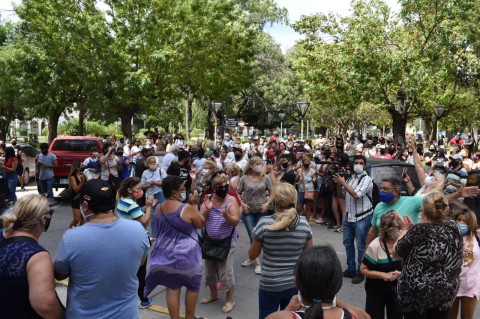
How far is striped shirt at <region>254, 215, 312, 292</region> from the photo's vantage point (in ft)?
13.6

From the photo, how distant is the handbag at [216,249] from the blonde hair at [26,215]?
2976 millimetres

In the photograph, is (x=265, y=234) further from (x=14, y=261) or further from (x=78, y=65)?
(x=78, y=65)

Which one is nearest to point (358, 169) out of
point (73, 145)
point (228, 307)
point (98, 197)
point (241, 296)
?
point (241, 296)

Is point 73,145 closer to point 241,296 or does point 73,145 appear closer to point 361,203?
point 241,296

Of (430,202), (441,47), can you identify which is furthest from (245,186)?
(441,47)

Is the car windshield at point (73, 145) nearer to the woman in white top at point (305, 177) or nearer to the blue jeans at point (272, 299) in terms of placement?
the woman in white top at point (305, 177)

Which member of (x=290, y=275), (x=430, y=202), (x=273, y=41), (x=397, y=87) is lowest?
(x=290, y=275)

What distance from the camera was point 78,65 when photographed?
22859 mm

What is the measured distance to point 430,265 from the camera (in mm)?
3664

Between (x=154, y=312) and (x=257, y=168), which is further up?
(x=257, y=168)

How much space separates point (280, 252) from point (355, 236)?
124 inches

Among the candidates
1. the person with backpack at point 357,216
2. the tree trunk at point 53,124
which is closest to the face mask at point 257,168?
the person with backpack at point 357,216

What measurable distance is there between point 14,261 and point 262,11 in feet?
149

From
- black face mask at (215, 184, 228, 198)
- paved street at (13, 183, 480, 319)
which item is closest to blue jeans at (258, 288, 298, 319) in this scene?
paved street at (13, 183, 480, 319)
